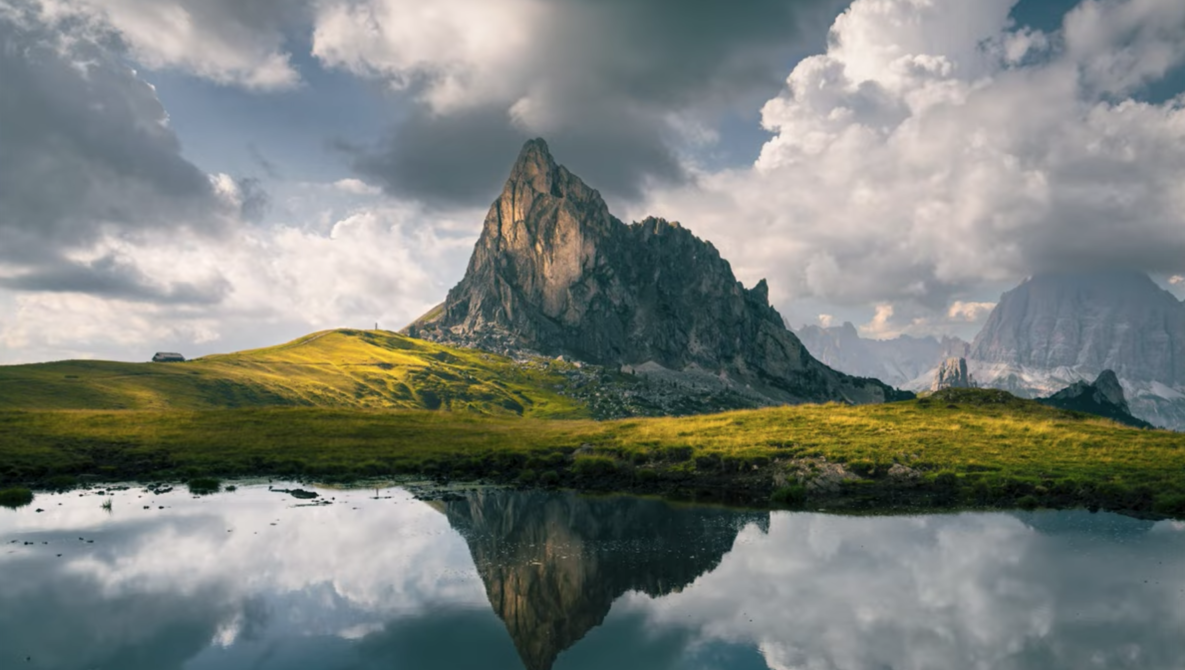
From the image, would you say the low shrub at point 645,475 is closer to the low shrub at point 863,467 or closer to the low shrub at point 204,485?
the low shrub at point 863,467

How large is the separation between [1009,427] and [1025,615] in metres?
43.4

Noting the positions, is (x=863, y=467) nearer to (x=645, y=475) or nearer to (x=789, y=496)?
(x=789, y=496)

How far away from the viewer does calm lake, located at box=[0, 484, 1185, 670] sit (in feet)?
73.5

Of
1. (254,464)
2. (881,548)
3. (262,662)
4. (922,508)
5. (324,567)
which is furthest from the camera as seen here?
(254,464)

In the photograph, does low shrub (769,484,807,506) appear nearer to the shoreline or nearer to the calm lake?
the shoreline

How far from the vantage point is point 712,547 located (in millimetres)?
35781

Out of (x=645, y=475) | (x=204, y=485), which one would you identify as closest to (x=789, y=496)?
(x=645, y=475)

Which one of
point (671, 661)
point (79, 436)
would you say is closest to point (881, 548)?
point (671, 661)

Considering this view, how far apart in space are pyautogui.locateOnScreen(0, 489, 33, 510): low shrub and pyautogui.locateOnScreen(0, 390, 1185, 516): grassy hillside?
36.0 ft

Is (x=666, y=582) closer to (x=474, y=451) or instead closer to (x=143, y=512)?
(x=143, y=512)

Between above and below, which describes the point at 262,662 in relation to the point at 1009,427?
below

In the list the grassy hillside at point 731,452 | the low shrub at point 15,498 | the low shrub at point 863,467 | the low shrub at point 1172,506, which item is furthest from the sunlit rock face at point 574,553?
the low shrub at point 15,498

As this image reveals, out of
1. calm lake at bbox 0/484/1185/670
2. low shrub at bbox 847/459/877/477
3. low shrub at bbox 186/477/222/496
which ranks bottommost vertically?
calm lake at bbox 0/484/1185/670

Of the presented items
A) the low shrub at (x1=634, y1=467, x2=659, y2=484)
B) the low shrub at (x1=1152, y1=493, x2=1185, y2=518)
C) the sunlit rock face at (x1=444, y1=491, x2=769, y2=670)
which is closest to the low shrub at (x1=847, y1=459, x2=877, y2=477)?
the sunlit rock face at (x1=444, y1=491, x2=769, y2=670)
